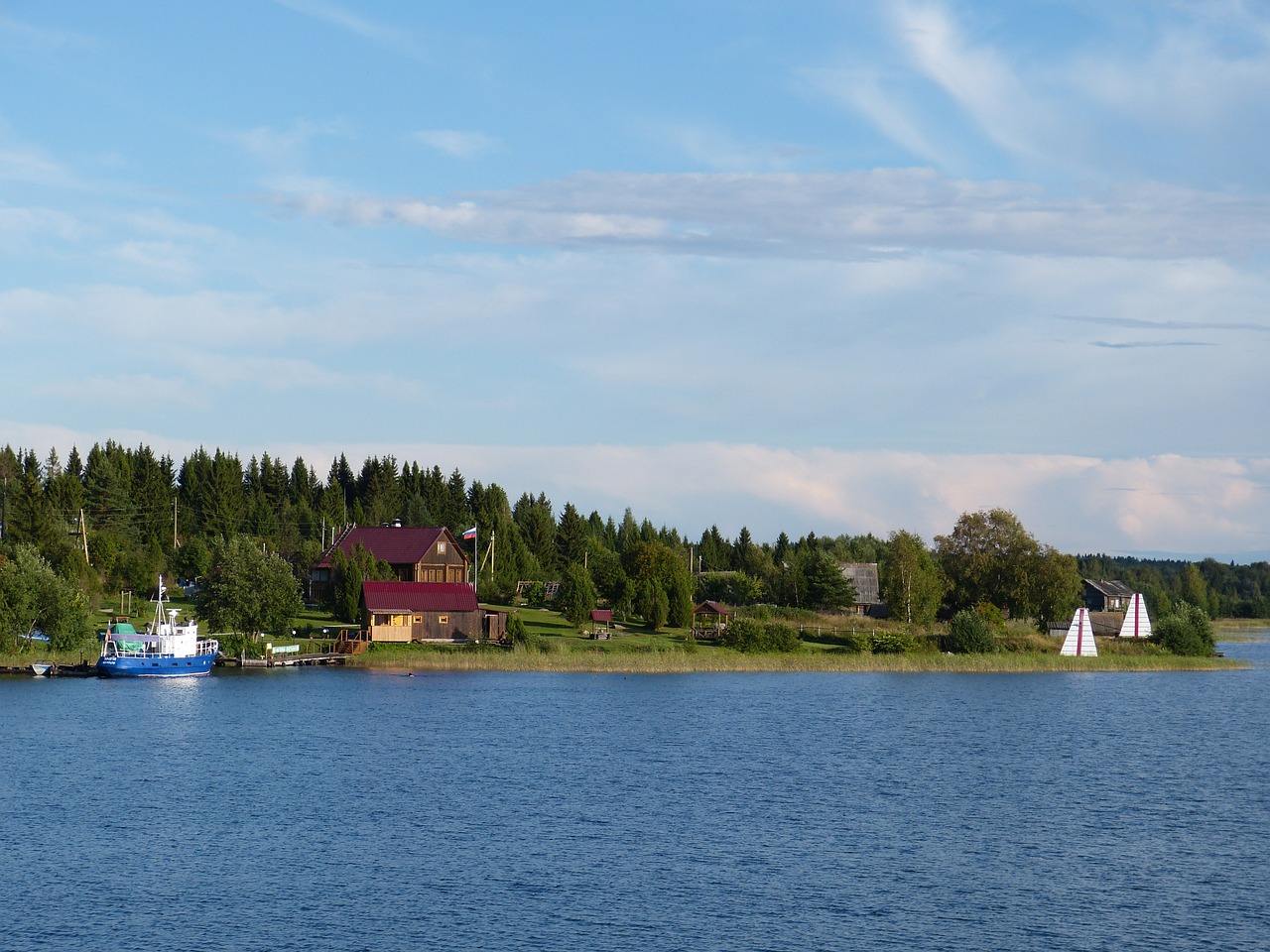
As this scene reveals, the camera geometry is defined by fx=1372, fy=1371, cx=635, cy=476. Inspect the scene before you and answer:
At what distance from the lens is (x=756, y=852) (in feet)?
149

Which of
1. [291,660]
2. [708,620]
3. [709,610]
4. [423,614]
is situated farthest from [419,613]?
[709,610]

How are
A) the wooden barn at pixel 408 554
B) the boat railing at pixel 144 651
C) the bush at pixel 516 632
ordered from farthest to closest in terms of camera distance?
the wooden barn at pixel 408 554 < the bush at pixel 516 632 < the boat railing at pixel 144 651

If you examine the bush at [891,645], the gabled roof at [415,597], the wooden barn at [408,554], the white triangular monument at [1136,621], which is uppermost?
the wooden barn at [408,554]

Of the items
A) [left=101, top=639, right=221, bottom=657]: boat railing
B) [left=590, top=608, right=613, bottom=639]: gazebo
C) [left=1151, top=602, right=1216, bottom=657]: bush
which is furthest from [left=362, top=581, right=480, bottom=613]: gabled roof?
[left=1151, top=602, right=1216, bottom=657]: bush

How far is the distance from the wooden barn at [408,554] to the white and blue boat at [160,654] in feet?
87.8

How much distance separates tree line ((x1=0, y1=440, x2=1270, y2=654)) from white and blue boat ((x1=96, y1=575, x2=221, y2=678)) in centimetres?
707

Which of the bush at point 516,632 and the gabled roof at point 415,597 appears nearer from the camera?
the bush at point 516,632

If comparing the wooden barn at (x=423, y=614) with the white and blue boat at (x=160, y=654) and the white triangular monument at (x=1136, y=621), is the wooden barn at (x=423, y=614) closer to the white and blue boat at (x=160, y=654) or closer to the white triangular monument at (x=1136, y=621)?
the white and blue boat at (x=160, y=654)

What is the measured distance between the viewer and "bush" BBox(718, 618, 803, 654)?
4392 inches

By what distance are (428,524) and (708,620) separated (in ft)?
220

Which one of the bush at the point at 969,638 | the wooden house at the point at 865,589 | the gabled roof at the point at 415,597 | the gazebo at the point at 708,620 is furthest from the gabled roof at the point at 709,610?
the wooden house at the point at 865,589

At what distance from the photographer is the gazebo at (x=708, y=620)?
117 metres

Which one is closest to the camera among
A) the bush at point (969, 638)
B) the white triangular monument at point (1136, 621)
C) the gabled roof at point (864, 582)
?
the bush at point (969, 638)

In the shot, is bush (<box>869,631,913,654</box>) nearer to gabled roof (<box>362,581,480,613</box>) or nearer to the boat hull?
gabled roof (<box>362,581,480,613</box>)
